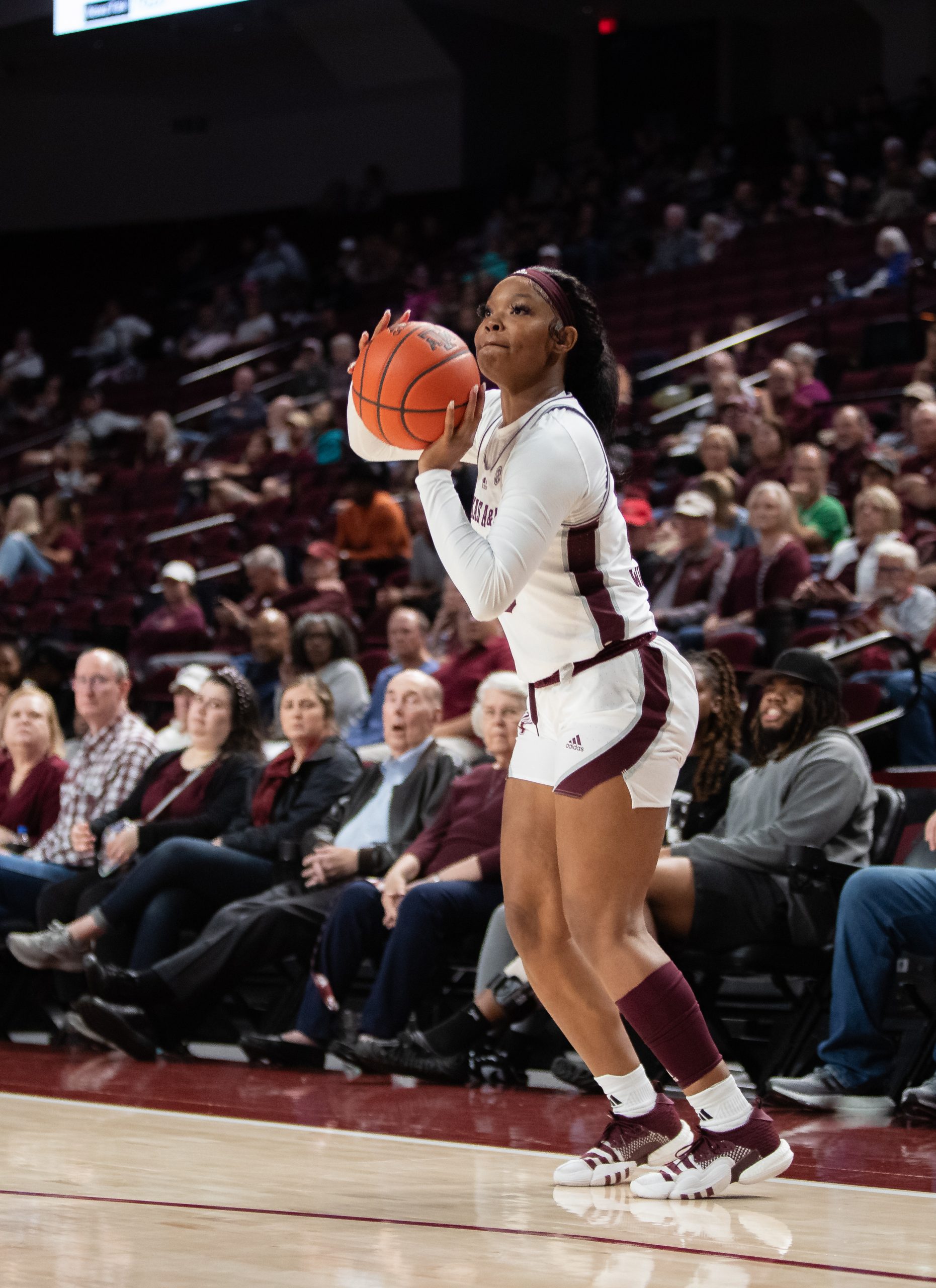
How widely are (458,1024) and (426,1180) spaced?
1.38 metres

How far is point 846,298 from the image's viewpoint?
10.5 metres

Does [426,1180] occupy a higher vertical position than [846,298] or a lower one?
higher

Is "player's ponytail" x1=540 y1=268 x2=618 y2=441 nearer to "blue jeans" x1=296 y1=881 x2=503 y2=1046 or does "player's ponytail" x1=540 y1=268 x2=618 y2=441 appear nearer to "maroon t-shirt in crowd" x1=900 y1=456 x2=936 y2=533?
"blue jeans" x1=296 y1=881 x2=503 y2=1046

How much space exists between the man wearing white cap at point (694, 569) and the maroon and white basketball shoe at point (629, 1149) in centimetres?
388

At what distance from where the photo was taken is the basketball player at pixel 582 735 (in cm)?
247

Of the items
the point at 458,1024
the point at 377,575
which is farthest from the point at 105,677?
the point at 377,575

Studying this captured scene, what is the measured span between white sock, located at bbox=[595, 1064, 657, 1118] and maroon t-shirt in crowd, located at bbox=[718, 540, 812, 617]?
3.88m

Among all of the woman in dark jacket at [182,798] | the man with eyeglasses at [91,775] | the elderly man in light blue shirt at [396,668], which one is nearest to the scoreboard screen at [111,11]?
the elderly man in light blue shirt at [396,668]

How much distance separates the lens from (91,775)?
219 inches

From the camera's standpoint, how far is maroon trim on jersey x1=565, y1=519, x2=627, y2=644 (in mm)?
2533

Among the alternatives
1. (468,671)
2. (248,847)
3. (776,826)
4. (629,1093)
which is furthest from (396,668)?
(629,1093)

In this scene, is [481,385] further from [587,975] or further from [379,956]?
[379,956]

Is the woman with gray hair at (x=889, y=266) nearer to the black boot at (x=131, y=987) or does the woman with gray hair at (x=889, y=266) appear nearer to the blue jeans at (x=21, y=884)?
the blue jeans at (x=21, y=884)

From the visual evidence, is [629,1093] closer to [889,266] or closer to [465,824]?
[465,824]
